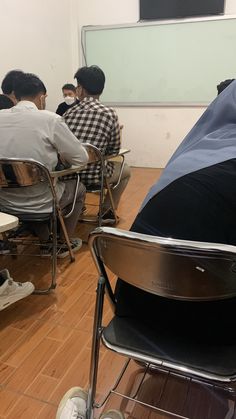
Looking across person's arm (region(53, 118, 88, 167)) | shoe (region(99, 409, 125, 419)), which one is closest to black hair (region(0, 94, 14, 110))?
person's arm (region(53, 118, 88, 167))

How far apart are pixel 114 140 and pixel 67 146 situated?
71 cm

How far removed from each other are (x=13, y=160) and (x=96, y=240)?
0.99 metres

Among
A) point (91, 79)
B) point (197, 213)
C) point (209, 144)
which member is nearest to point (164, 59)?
point (91, 79)

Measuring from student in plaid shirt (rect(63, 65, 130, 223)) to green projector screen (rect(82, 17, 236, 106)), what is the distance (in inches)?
94.1

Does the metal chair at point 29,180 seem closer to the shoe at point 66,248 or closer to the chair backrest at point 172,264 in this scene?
the shoe at point 66,248

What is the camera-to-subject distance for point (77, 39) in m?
5.03

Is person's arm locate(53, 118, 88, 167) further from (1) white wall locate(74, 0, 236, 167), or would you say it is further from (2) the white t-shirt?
(1) white wall locate(74, 0, 236, 167)

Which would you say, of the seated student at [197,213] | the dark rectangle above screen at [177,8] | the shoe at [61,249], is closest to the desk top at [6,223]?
the seated student at [197,213]

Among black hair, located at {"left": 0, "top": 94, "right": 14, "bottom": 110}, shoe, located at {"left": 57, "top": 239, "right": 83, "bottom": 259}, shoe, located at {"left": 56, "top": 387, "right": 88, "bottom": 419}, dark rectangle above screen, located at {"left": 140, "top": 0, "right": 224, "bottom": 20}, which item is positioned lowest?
→ shoe, located at {"left": 57, "top": 239, "right": 83, "bottom": 259}

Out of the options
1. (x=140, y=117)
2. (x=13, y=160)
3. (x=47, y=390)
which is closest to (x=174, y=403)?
(x=47, y=390)

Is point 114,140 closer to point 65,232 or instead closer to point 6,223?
point 65,232

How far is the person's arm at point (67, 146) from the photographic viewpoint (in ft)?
6.47

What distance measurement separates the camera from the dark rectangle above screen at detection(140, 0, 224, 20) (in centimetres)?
429

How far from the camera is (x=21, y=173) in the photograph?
5.87 feet
